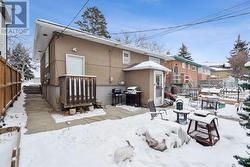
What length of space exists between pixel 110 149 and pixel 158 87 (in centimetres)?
722

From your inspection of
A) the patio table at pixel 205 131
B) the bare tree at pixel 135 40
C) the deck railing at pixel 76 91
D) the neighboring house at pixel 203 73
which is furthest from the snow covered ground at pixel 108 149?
the neighboring house at pixel 203 73

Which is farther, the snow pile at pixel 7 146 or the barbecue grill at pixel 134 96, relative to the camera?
the barbecue grill at pixel 134 96

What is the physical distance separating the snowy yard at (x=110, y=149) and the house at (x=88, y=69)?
264 cm

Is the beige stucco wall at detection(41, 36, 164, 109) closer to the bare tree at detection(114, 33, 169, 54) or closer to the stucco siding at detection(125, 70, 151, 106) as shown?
the stucco siding at detection(125, 70, 151, 106)

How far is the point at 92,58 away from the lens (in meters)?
9.84

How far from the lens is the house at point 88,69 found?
771 cm

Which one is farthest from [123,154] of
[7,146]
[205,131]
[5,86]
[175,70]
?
[175,70]

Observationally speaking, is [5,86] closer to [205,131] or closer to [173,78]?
[205,131]

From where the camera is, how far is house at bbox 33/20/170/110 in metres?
7.71

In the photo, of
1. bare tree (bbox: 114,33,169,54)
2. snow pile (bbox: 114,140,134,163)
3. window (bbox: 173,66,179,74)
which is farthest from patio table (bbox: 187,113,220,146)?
bare tree (bbox: 114,33,169,54)

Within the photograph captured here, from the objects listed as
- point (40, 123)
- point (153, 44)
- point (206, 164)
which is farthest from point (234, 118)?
point (153, 44)

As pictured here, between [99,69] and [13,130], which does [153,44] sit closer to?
[99,69]

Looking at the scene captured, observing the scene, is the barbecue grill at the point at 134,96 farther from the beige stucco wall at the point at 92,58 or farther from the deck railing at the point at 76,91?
the deck railing at the point at 76,91

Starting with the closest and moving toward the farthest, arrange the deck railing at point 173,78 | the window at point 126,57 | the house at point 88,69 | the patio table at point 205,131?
the patio table at point 205,131 < the house at point 88,69 < the window at point 126,57 < the deck railing at point 173,78
